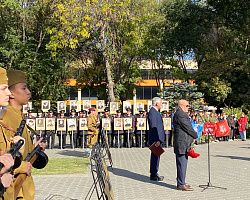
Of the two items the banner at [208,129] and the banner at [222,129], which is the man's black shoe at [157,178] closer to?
the banner at [208,129]

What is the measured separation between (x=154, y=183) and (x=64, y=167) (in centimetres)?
374

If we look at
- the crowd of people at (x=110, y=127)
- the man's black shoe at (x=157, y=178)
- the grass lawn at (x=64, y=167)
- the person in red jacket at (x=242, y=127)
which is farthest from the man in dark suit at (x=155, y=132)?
the person in red jacket at (x=242, y=127)

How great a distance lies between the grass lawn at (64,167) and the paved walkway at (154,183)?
26.1 inches

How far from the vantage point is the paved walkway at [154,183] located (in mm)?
9805

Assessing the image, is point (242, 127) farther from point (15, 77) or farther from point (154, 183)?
point (15, 77)

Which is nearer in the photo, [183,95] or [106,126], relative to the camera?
[106,126]

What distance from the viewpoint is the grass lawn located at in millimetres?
13177

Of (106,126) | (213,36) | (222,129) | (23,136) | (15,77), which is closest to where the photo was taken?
(23,136)

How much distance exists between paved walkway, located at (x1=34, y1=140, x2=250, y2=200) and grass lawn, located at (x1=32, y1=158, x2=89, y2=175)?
66 centimetres

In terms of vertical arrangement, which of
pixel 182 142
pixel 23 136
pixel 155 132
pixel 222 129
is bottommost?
pixel 222 129

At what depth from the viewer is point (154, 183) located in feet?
37.3

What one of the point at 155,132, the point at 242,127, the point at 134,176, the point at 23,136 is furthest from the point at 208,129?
the point at 242,127

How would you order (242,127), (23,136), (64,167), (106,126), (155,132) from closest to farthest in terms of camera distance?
(23,136), (155,132), (64,167), (106,126), (242,127)

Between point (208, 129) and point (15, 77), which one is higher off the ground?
point (15, 77)
